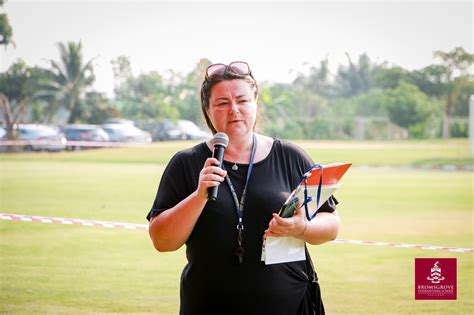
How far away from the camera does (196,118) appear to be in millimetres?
7355

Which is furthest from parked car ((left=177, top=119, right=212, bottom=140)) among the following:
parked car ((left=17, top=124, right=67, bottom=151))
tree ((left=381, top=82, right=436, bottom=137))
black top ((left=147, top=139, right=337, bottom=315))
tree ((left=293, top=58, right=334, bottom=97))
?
black top ((left=147, top=139, right=337, bottom=315))

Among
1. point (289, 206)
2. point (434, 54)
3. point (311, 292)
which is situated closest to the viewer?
point (289, 206)

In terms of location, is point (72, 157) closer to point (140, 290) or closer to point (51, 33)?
point (51, 33)

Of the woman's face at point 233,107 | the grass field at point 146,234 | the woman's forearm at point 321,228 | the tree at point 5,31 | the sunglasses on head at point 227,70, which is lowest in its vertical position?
the grass field at point 146,234

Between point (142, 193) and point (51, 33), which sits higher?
point (51, 33)

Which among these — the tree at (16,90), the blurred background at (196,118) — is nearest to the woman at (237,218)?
the blurred background at (196,118)

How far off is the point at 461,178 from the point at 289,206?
812 cm

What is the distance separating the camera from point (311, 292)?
2059mm

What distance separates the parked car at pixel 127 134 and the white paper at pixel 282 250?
759 cm

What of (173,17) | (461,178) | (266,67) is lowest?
(461,178)

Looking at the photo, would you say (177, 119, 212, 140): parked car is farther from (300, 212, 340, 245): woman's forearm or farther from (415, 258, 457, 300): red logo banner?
(300, 212, 340, 245): woman's forearm

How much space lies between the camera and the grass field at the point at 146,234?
4672mm

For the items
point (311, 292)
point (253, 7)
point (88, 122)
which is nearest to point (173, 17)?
point (253, 7)

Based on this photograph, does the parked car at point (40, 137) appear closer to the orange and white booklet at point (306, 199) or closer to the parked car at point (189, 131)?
the parked car at point (189, 131)
